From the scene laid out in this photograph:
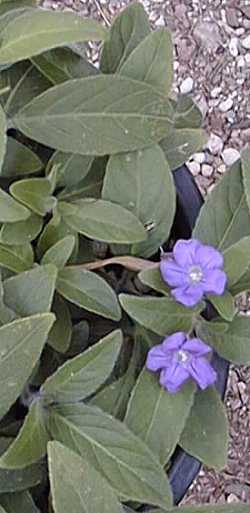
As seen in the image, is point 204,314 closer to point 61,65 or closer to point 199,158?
point 61,65

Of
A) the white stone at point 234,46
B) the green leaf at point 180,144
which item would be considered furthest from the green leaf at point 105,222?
the white stone at point 234,46

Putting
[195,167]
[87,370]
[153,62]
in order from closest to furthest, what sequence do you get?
[87,370] < [153,62] < [195,167]

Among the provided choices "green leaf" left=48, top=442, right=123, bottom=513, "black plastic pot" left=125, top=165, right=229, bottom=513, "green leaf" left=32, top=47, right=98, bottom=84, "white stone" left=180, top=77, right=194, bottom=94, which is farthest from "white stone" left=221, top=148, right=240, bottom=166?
"green leaf" left=48, top=442, right=123, bottom=513

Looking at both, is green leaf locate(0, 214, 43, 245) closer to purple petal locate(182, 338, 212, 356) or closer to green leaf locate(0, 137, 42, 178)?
green leaf locate(0, 137, 42, 178)

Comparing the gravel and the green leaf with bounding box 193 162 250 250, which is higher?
the green leaf with bounding box 193 162 250 250

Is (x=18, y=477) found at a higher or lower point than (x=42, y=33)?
lower

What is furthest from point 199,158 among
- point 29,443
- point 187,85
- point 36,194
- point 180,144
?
point 29,443
